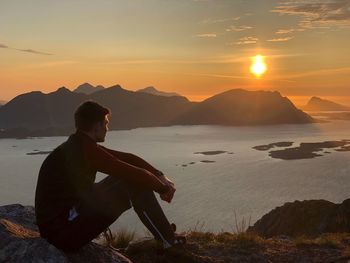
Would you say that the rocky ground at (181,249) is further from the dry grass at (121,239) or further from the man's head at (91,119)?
the man's head at (91,119)

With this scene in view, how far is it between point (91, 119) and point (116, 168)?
2.53ft

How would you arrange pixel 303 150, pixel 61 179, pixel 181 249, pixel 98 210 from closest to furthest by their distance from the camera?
1. pixel 61 179
2. pixel 98 210
3. pixel 181 249
4. pixel 303 150

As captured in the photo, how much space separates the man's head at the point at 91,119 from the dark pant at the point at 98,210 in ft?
2.93

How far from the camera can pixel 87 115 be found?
→ 17.8 feet

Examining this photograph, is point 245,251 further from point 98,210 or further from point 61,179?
point 61,179

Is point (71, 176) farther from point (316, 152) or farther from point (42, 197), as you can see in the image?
point (316, 152)

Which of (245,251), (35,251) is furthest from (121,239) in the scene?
(35,251)

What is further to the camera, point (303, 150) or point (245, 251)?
point (303, 150)

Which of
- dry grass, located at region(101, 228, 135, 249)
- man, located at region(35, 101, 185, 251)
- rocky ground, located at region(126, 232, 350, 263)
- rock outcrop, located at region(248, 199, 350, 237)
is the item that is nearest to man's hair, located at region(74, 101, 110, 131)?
man, located at region(35, 101, 185, 251)

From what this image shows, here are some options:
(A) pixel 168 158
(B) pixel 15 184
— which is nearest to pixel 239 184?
(A) pixel 168 158

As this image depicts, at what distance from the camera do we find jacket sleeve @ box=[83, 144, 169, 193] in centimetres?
541

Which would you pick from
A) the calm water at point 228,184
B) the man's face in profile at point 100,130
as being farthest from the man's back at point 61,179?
the calm water at point 228,184

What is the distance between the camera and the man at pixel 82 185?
5406 millimetres

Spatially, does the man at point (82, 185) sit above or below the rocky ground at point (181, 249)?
above
